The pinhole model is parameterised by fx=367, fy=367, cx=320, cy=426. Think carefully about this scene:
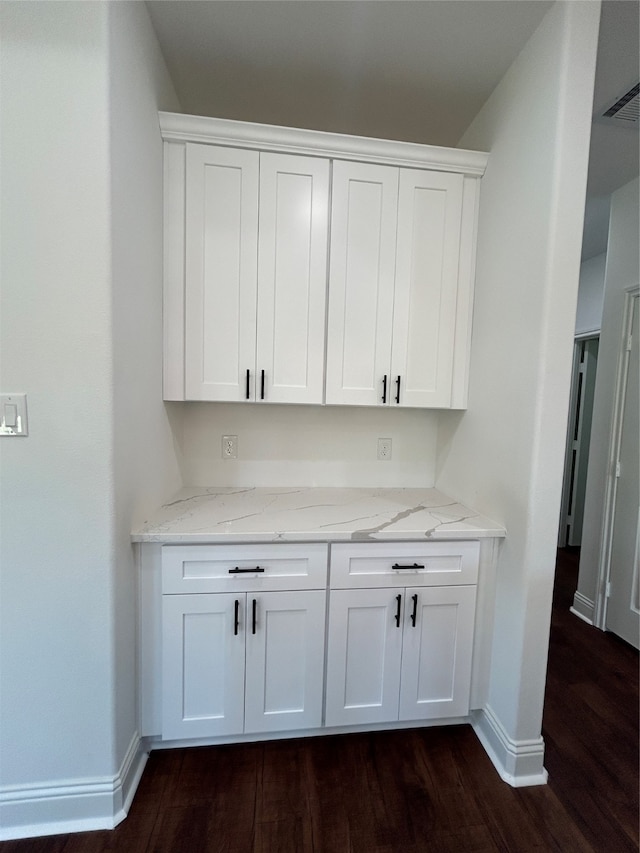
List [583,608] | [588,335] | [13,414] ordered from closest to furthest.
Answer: [13,414] < [583,608] < [588,335]

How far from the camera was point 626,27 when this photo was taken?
4.41 feet

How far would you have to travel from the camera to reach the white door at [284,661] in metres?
1.42

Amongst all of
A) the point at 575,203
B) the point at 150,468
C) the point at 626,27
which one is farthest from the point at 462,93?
the point at 150,468

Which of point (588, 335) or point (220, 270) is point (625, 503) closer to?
point (588, 335)

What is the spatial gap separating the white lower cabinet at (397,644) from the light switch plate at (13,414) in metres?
1.16

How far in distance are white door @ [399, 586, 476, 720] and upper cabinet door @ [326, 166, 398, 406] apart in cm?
91

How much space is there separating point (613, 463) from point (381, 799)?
2224 mm

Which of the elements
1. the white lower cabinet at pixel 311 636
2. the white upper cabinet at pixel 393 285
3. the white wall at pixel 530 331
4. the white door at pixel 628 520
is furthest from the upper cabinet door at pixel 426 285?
the white door at pixel 628 520

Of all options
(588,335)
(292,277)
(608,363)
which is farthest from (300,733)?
(588,335)

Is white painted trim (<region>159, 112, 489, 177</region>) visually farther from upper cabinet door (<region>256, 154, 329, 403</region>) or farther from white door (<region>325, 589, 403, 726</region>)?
white door (<region>325, 589, 403, 726</region>)

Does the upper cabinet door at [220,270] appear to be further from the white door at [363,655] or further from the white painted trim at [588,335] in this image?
the white painted trim at [588,335]

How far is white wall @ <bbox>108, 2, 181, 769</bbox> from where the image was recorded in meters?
1.16

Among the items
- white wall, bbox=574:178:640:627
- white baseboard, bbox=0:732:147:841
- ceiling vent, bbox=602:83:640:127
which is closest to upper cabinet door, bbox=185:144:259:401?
white baseboard, bbox=0:732:147:841

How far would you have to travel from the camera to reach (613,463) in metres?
2.33
